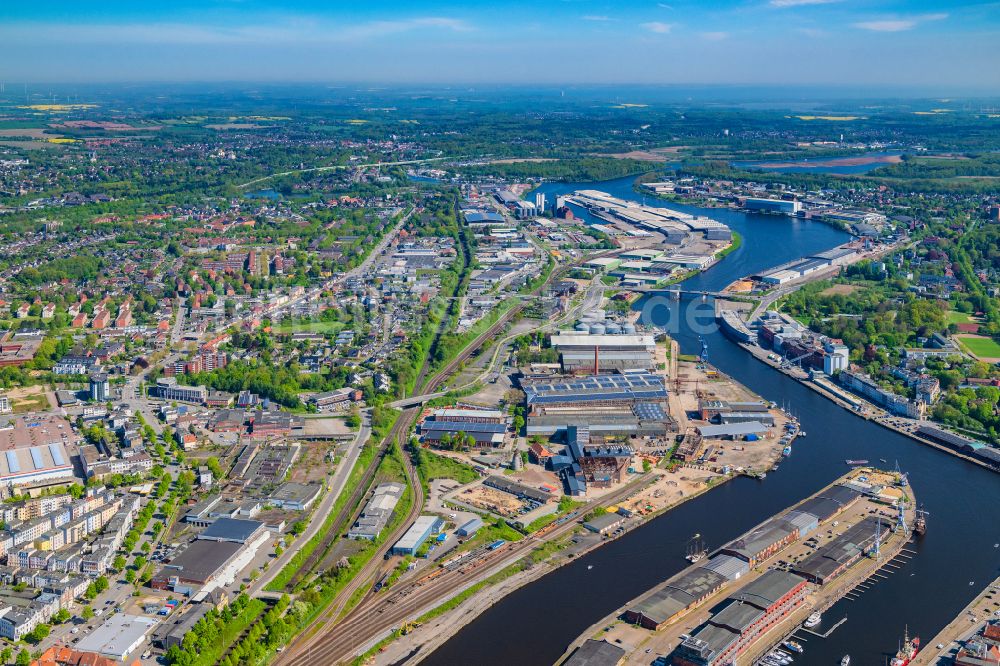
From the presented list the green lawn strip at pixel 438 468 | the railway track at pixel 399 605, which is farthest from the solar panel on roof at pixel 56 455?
the railway track at pixel 399 605

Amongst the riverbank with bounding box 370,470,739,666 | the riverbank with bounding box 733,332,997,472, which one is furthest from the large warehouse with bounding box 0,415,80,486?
the riverbank with bounding box 733,332,997,472

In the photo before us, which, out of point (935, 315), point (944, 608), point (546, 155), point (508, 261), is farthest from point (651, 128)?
point (944, 608)

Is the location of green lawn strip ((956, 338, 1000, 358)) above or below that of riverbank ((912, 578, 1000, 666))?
above

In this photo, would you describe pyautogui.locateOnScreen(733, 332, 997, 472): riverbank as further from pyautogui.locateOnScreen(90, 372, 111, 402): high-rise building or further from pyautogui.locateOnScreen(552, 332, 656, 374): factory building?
pyautogui.locateOnScreen(90, 372, 111, 402): high-rise building

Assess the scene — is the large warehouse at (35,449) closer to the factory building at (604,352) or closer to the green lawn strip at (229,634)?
the green lawn strip at (229,634)

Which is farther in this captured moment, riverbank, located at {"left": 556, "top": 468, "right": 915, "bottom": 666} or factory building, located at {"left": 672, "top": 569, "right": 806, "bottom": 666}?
riverbank, located at {"left": 556, "top": 468, "right": 915, "bottom": 666}
